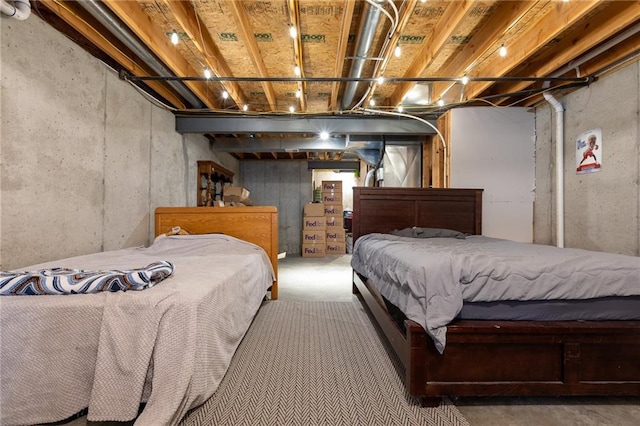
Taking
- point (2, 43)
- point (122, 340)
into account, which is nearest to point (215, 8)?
point (2, 43)

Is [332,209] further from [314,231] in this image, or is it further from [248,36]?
[248,36]

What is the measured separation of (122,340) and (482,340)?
4.98ft

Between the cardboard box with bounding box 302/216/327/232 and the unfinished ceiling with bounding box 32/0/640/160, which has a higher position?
the unfinished ceiling with bounding box 32/0/640/160

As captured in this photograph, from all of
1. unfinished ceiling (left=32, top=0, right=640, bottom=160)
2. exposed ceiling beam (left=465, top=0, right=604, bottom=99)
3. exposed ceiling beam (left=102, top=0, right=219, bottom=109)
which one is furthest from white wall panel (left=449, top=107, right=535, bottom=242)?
exposed ceiling beam (left=102, top=0, right=219, bottom=109)

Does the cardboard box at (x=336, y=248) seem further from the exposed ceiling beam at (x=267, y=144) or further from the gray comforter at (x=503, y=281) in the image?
the gray comforter at (x=503, y=281)

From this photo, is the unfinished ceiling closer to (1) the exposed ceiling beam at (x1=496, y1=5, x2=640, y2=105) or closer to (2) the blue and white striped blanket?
(1) the exposed ceiling beam at (x1=496, y1=5, x2=640, y2=105)

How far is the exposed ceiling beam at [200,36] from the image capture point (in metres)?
2.09

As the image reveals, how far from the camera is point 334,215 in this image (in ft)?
21.9

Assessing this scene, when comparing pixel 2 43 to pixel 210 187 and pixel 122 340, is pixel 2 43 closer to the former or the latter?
pixel 122 340

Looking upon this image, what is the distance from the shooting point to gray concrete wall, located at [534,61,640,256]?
2.37m

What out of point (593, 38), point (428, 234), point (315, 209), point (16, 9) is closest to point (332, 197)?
point (315, 209)

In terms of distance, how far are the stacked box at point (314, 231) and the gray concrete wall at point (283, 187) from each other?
564mm

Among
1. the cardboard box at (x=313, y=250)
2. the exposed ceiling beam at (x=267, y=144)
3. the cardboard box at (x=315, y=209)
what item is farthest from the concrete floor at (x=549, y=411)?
the cardboard box at (x=315, y=209)

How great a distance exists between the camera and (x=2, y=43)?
170cm
